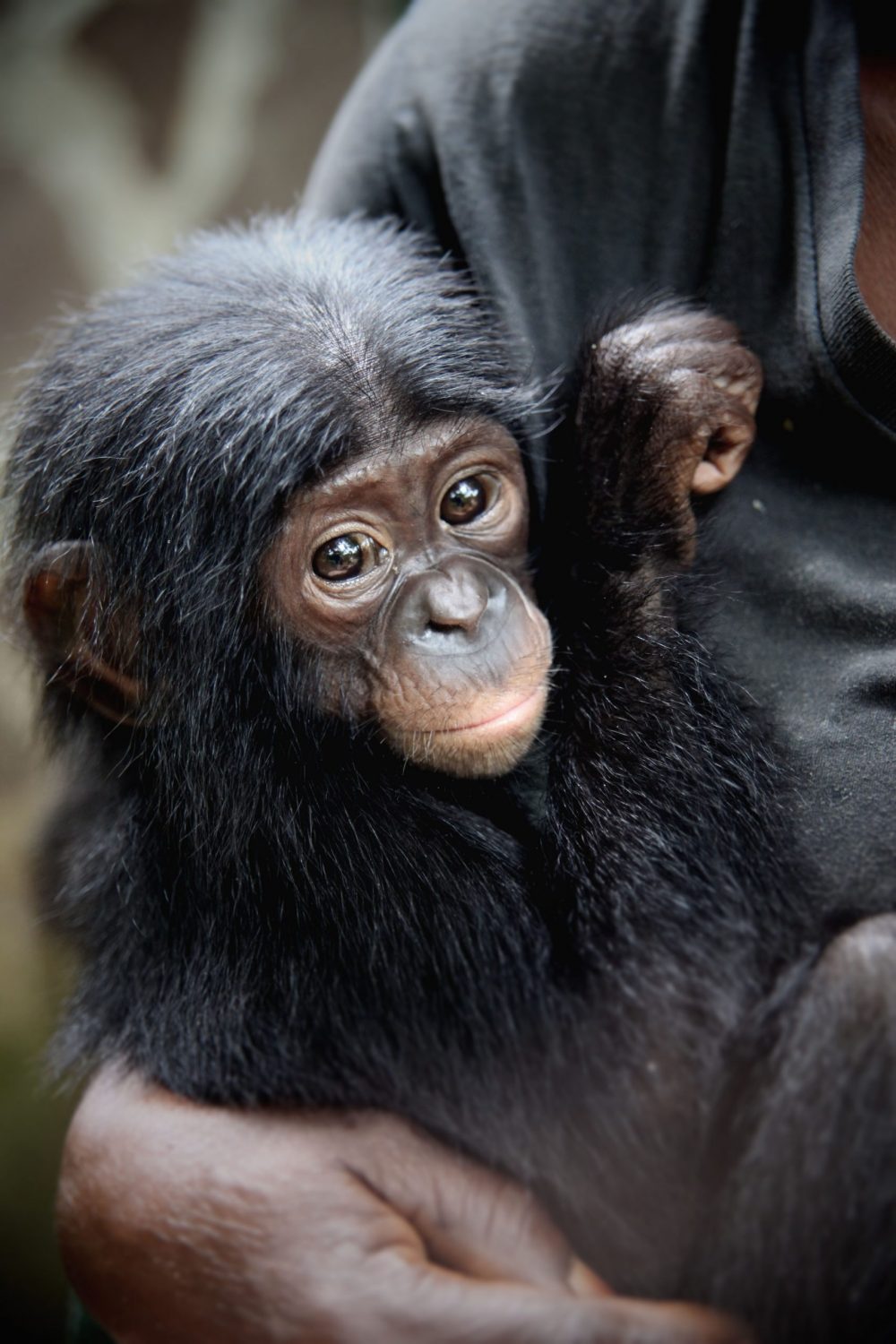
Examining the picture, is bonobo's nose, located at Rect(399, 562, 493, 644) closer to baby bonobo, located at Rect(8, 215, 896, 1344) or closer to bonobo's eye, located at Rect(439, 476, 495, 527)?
baby bonobo, located at Rect(8, 215, 896, 1344)

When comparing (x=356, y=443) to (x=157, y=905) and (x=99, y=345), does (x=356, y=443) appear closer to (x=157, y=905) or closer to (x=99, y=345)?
(x=99, y=345)

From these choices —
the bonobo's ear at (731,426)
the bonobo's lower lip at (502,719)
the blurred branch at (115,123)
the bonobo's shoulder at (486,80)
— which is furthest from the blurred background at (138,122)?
the bonobo's ear at (731,426)

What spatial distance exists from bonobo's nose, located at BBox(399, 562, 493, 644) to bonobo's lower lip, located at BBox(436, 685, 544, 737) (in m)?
0.11

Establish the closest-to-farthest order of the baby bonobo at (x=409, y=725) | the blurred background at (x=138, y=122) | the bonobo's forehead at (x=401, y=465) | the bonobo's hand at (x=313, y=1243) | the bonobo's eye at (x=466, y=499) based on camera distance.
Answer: the bonobo's hand at (x=313, y=1243), the baby bonobo at (x=409, y=725), the bonobo's forehead at (x=401, y=465), the bonobo's eye at (x=466, y=499), the blurred background at (x=138, y=122)

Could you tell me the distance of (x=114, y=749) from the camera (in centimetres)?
177

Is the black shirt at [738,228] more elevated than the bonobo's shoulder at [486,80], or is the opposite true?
the bonobo's shoulder at [486,80]

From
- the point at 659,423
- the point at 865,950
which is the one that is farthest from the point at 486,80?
the point at 865,950

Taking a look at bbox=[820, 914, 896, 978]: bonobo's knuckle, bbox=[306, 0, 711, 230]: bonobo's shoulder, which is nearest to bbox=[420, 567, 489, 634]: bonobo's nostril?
bbox=[820, 914, 896, 978]: bonobo's knuckle

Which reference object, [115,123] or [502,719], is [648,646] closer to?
[502,719]

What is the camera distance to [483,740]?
1602mm

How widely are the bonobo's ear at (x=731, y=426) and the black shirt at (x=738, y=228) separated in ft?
0.12

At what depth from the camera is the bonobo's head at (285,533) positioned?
5.30 ft

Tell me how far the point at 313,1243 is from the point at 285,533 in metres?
0.88

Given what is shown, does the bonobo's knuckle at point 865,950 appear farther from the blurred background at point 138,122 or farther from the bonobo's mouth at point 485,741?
the blurred background at point 138,122
